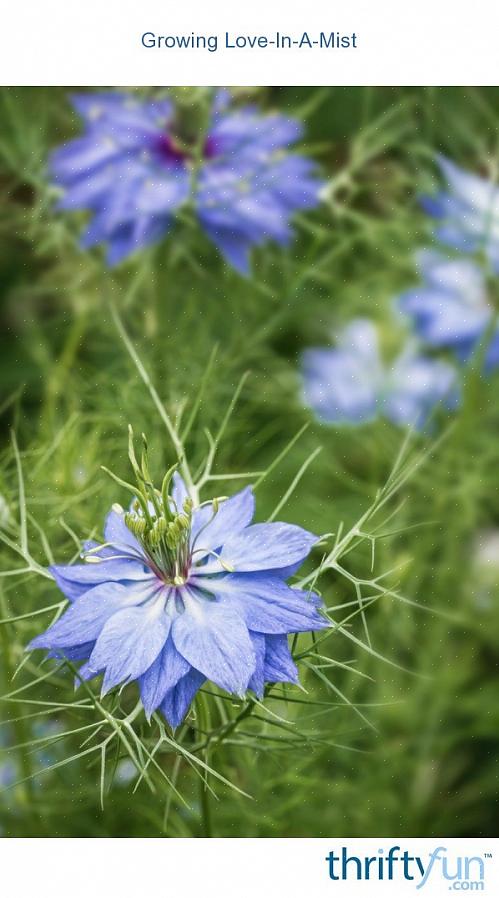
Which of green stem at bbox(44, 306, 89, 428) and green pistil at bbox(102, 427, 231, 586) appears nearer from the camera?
green pistil at bbox(102, 427, 231, 586)

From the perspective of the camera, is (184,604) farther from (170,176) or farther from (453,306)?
(453,306)

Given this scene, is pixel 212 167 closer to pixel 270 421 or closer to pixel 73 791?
pixel 270 421

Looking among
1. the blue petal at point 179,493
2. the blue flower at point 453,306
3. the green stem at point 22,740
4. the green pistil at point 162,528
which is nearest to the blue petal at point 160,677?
the green pistil at point 162,528

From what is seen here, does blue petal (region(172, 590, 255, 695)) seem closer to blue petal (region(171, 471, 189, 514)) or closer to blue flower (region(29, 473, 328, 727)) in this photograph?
blue flower (region(29, 473, 328, 727))
